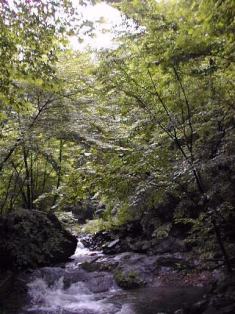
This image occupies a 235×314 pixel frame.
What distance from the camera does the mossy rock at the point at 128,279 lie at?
444 inches

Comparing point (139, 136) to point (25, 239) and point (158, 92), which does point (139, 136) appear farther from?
point (25, 239)

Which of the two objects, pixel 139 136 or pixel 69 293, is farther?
pixel 69 293

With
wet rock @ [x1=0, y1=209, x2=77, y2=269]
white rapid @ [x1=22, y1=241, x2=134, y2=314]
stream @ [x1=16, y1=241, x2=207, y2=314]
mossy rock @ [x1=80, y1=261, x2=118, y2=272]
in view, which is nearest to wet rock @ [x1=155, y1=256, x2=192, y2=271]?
stream @ [x1=16, y1=241, x2=207, y2=314]

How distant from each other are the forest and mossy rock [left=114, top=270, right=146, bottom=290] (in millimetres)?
32

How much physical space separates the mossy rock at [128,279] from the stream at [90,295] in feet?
0.57

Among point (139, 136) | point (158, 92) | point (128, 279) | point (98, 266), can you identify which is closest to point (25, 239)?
point (98, 266)

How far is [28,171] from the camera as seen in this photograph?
15.5 metres

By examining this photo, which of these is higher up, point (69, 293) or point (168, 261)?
point (168, 261)

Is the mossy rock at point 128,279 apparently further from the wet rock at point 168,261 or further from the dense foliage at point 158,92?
the dense foliage at point 158,92

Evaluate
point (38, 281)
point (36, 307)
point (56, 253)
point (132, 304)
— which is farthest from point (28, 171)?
point (132, 304)

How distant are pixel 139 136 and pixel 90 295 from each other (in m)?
4.99

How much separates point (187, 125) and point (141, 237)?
8.05 m

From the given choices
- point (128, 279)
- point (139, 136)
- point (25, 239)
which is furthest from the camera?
point (25, 239)

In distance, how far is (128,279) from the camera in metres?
11.5
